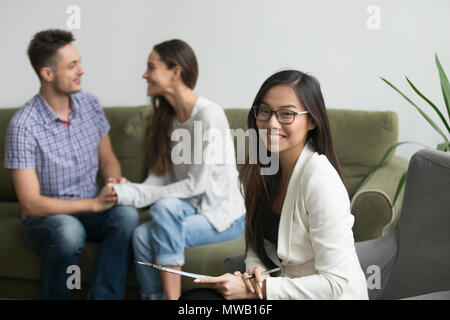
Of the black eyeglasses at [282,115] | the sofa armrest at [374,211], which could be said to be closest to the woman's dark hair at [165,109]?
the sofa armrest at [374,211]

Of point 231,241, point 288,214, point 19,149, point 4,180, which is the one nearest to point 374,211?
point 231,241

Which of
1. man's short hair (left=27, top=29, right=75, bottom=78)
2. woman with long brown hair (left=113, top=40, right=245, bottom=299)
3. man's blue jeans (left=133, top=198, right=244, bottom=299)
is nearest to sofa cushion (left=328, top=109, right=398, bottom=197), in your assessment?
woman with long brown hair (left=113, top=40, right=245, bottom=299)

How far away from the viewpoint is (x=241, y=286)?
3.77 ft

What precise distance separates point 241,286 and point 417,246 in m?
0.56

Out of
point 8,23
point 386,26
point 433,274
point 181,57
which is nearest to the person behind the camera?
point 433,274

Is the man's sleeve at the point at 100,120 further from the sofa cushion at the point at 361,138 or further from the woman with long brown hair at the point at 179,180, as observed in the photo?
the sofa cushion at the point at 361,138

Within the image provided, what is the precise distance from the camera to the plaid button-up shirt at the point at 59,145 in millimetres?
2035

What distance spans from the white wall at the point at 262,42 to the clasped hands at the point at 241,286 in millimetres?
1593

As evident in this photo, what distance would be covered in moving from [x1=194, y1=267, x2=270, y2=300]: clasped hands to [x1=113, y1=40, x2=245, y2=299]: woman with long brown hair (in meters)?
0.78

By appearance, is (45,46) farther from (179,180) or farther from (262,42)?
(262,42)

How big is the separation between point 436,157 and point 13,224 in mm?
1803

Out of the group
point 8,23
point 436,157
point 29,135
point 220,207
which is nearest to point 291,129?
point 436,157

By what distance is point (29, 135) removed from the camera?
205 centimetres

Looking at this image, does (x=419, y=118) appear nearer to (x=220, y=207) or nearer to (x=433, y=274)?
(x=220, y=207)
